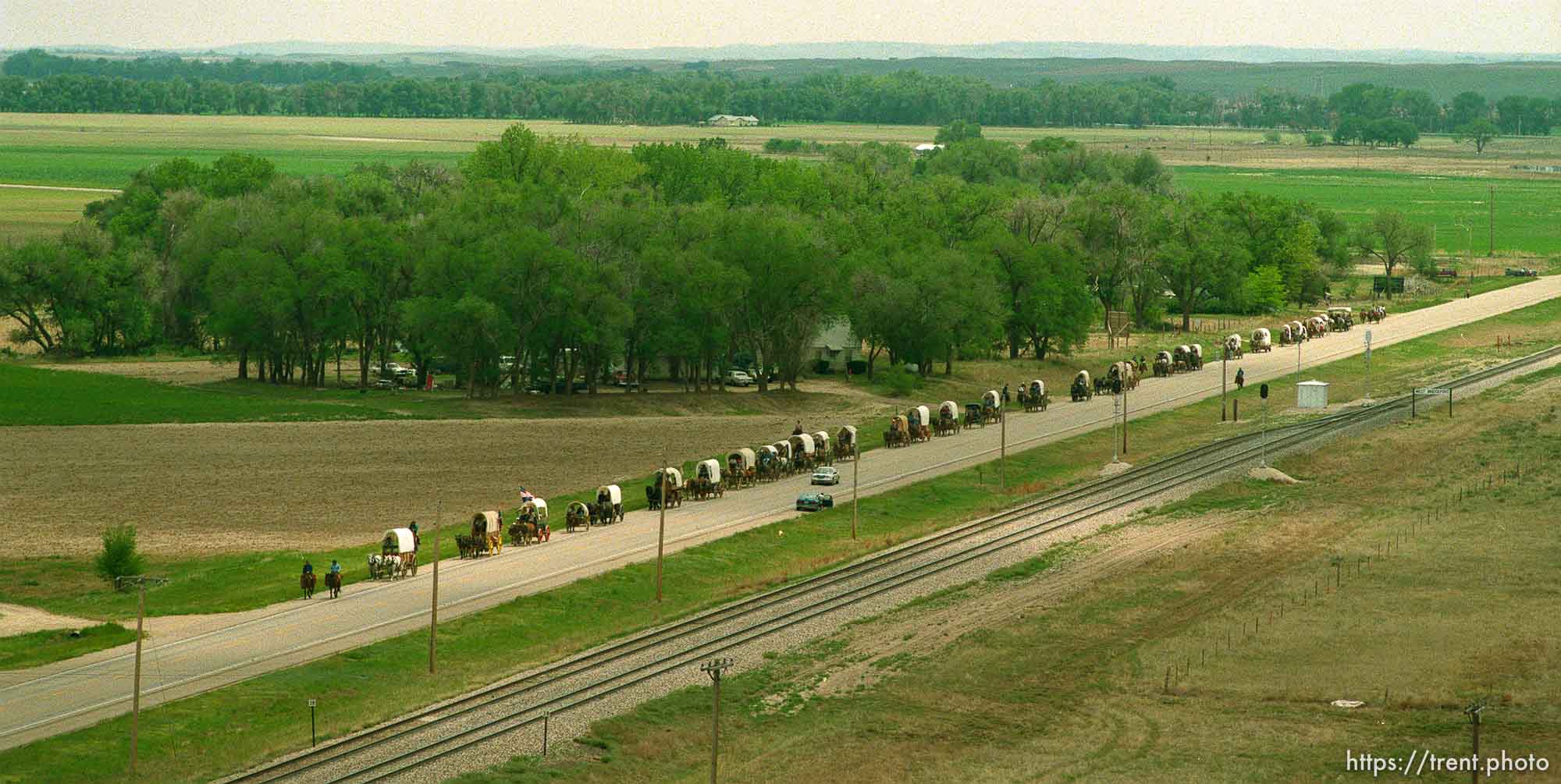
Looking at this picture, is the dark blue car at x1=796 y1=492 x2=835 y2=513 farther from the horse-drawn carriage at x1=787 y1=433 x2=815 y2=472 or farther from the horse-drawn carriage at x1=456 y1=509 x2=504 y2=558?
the horse-drawn carriage at x1=456 y1=509 x2=504 y2=558

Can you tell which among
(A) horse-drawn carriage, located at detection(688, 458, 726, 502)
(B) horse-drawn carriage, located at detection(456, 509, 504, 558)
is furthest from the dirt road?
(A) horse-drawn carriage, located at detection(688, 458, 726, 502)

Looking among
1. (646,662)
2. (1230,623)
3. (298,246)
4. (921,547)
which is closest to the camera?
(646,662)

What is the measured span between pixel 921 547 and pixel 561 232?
4899 cm

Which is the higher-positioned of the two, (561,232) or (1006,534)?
(561,232)

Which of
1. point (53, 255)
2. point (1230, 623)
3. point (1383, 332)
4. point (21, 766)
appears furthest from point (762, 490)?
point (1383, 332)

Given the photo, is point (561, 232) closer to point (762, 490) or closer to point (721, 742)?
point (762, 490)

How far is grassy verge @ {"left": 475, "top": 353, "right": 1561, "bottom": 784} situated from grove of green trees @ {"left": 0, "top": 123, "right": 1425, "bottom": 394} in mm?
42455

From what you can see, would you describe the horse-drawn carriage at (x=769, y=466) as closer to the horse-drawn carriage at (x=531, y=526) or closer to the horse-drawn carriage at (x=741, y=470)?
the horse-drawn carriage at (x=741, y=470)

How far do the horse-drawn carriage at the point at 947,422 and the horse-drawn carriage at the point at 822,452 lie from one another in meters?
11.5

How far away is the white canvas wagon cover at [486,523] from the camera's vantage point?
2807 inches

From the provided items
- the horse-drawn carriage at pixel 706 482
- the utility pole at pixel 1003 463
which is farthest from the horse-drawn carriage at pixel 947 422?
the horse-drawn carriage at pixel 706 482

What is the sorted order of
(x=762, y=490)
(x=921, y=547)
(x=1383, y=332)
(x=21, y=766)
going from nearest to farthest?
1. (x=21, y=766)
2. (x=921, y=547)
3. (x=762, y=490)
4. (x=1383, y=332)

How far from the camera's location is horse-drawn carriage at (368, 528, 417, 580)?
220 ft

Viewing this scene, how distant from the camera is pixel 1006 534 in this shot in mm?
76500
